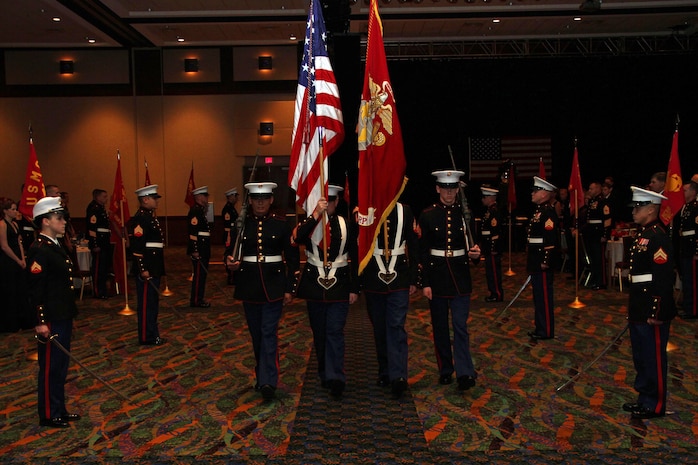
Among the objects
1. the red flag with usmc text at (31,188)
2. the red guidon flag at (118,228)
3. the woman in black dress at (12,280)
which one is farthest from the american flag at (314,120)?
the red guidon flag at (118,228)

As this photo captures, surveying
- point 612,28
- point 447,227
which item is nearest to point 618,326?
point 447,227

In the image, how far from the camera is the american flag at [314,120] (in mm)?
5582

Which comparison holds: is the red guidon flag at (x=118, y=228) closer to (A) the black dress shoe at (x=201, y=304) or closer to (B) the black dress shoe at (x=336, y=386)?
(A) the black dress shoe at (x=201, y=304)

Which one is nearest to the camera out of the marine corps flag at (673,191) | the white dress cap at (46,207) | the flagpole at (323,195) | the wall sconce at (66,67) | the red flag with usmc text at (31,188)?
the white dress cap at (46,207)

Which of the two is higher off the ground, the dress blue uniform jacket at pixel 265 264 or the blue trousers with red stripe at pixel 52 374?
the dress blue uniform jacket at pixel 265 264

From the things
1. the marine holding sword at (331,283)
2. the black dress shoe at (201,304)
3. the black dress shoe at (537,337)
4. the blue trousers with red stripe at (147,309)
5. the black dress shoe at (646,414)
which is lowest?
the black dress shoe at (201,304)

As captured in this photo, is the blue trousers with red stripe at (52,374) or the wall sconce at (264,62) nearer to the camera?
the blue trousers with red stripe at (52,374)

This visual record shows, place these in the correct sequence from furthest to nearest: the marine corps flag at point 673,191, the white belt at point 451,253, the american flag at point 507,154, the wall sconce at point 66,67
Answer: the wall sconce at point 66,67 < the american flag at point 507,154 < the marine corps flag at point 673,191 < the white belt at point 451,253

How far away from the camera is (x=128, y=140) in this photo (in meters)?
19.2

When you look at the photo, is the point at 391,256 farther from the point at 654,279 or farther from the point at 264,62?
the point at 264,62

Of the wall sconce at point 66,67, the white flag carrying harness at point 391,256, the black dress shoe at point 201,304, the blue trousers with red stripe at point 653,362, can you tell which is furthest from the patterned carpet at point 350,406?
the wall sconce at point 66,67

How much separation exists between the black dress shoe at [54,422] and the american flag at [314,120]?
2375mm

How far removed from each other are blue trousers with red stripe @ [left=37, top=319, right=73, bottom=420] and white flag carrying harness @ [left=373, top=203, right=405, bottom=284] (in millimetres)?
2401

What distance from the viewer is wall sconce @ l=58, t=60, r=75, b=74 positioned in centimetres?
1908
